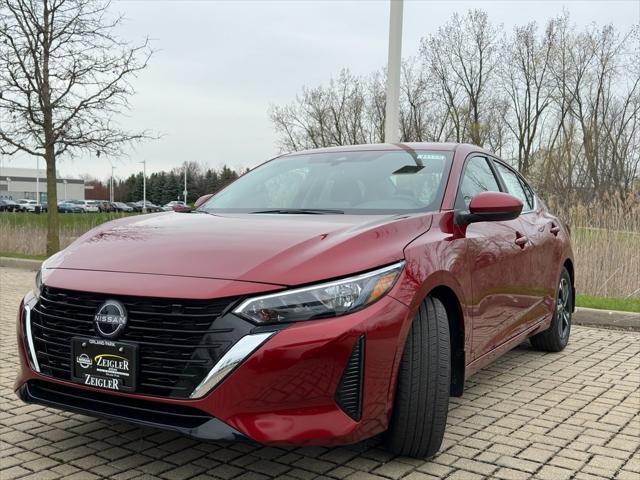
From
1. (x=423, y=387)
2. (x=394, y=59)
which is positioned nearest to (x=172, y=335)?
(x=423, y=387)

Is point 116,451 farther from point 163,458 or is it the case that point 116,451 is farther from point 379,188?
point 379,188

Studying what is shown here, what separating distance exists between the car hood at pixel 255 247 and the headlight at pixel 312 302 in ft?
0.16

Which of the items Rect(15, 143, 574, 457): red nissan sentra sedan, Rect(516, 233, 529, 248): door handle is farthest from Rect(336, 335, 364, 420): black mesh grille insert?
Rect(516, 233, 529, 248): door handle

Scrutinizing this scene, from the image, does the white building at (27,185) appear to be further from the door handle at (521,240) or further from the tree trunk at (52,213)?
the door handle at (521,240)

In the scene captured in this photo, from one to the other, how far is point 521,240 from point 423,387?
1.84m

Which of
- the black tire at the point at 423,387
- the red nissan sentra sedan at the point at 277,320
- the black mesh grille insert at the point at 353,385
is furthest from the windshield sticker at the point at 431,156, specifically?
the black mesh grille insert at the point at 353,385

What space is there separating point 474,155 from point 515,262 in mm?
751

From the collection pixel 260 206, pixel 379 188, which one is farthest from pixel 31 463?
pixel 379 188

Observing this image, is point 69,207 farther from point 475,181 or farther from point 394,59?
point 475,181

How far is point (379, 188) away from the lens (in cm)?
372

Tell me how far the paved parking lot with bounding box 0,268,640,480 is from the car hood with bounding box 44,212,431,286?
0.94 meters

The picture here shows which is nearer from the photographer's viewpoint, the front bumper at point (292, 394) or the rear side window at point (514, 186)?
the front bumper at point (292, 394)

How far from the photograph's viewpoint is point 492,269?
367 centimetres

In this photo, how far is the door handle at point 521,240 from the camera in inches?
165
